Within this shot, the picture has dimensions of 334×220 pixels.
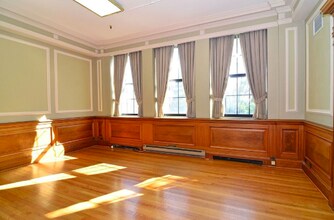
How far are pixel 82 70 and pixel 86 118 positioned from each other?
1346mm

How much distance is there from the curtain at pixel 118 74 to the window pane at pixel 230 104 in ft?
9.64

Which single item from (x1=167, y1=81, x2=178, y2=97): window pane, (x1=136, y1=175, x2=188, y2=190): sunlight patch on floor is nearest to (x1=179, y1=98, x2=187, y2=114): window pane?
(x1=167, y1=81, x2=178, y2=97): window pane

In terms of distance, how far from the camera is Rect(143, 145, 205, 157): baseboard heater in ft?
13.9

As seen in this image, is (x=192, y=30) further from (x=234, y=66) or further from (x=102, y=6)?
(x=102, y=6)

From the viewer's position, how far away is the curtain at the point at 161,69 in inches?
186

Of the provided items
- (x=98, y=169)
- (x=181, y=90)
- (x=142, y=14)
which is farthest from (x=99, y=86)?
(x=98, y=169)

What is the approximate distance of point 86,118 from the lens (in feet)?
17.6

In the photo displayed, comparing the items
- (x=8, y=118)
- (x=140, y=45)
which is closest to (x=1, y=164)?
(x=8, y=118)

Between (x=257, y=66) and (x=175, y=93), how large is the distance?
6.42 ft

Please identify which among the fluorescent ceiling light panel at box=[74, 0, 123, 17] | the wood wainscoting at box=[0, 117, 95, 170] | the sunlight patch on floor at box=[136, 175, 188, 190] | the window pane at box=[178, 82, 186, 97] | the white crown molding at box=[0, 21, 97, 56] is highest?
the fluorescent ceiling light panel at box=[74, 0, 123, 17]

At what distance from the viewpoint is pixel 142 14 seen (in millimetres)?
3891

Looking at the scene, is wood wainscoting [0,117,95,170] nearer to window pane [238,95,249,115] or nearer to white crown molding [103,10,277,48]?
white crown molding [103,10,277,48]

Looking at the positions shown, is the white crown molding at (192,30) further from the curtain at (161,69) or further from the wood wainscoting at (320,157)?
the wood wainscoting at (320,157)

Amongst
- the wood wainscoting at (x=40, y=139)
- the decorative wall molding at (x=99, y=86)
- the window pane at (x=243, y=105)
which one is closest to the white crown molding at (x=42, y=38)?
the decorative wall molding at (x=99, y=86)
